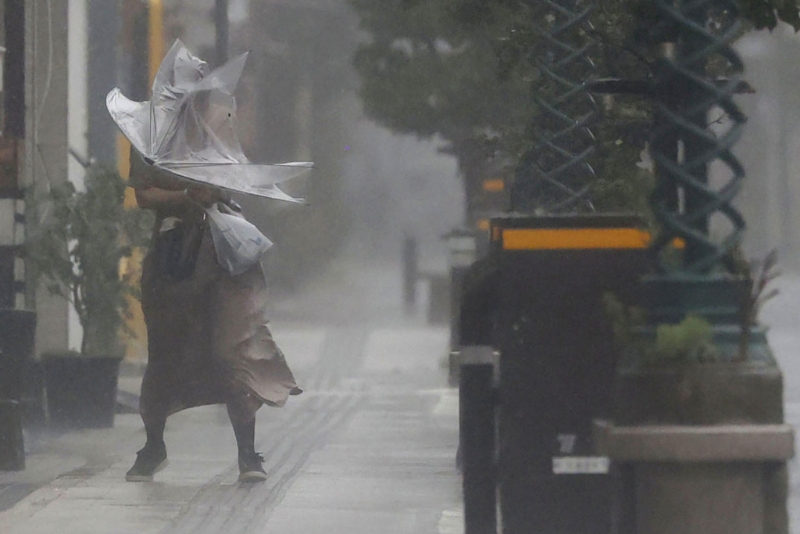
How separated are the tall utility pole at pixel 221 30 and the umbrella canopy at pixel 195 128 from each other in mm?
5670

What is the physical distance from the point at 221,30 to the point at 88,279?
420 cm

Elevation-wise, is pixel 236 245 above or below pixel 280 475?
above

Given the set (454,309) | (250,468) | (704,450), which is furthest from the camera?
(454,309)

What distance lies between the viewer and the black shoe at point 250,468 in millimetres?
8922

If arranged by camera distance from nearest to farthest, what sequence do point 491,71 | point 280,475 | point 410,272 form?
point 280,475 → point 491,71 → point 410,272

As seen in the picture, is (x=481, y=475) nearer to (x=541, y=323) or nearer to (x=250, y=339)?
(x=541, y=323)

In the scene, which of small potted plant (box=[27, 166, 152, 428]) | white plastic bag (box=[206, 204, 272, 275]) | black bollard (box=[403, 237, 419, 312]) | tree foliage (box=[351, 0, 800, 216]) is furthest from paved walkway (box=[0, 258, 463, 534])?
black bollard (box=[403, 237, 419, 312])

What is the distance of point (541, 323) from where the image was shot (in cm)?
570

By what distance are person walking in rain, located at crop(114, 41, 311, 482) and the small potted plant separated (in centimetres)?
255

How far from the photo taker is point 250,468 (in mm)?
8961

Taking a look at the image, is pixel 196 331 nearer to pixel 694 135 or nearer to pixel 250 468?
pixel 250 468

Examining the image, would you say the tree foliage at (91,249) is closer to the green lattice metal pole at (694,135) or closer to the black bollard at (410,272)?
the green lattice metal pole at (694,135)

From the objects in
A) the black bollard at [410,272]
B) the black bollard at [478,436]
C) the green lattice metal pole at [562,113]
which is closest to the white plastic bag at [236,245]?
the green lattice metal pole at [562,113]

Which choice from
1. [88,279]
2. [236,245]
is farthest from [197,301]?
[88,279]
